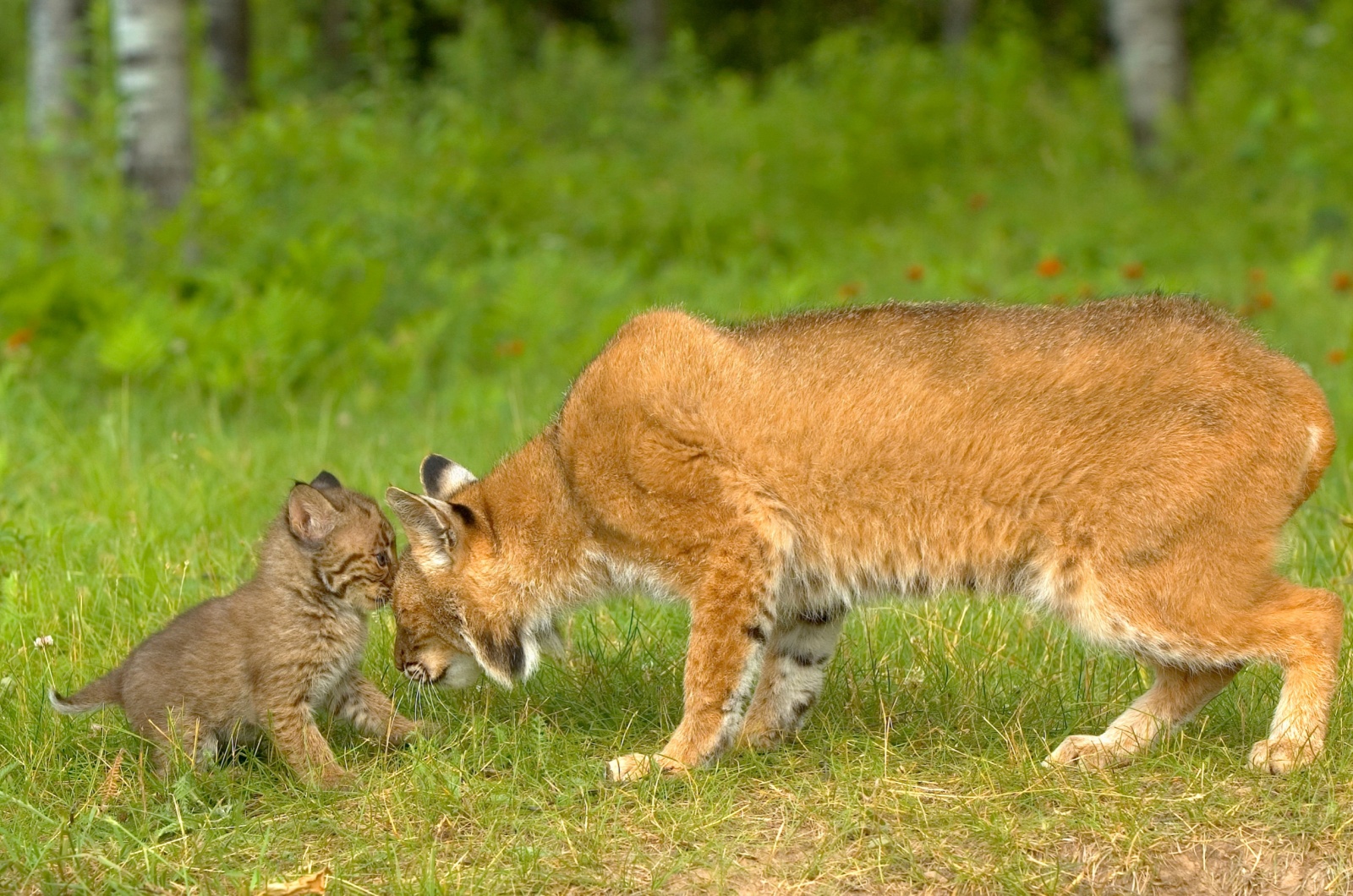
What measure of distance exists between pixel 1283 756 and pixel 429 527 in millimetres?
2640

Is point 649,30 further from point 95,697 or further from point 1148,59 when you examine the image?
point 95,697

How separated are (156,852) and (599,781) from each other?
4.11 feet

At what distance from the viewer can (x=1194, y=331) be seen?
4.97 meters

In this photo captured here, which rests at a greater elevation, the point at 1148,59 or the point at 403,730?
the point at 1148,59

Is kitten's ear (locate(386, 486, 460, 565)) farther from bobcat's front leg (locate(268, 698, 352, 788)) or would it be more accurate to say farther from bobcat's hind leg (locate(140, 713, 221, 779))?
bobcat's hind leg (locate(140, 713, 221, 779))

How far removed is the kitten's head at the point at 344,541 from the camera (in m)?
5.09

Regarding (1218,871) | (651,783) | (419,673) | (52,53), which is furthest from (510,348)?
(52,53)

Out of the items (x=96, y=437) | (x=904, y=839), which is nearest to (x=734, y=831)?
(x=904, y=839)

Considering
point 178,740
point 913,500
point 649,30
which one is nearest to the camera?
point 178,740

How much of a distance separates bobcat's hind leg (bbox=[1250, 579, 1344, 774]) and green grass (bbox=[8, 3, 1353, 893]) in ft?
0.38

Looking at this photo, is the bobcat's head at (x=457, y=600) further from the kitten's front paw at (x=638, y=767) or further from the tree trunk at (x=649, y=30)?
the tree trunk at (x=649, y=30)

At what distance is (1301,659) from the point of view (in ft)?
15.5

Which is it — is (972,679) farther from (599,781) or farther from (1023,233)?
(1023,233)

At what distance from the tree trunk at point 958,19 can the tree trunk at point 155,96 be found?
1479 centimetres
